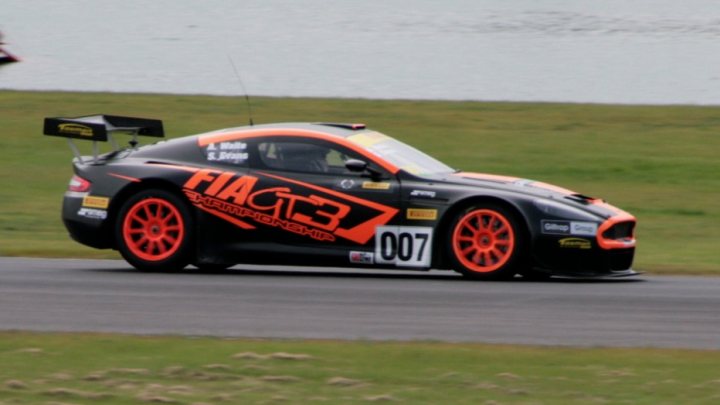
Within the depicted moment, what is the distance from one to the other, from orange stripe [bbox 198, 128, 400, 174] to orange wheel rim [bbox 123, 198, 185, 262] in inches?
25.8

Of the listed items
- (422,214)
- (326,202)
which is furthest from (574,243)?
(326,202)

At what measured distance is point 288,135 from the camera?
11281mm

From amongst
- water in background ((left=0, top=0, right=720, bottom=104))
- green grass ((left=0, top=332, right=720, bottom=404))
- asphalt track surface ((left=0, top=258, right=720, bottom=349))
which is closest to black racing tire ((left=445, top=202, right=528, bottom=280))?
asphalt track surface ((left=0, top=258, right=720, bottom=349))

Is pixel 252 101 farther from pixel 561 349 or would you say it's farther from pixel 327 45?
pixel 561 349

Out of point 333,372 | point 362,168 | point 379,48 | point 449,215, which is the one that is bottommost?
point 333,372

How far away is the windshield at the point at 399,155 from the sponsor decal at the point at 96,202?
2080mm

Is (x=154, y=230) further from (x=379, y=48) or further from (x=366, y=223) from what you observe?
(x=379, y=48)

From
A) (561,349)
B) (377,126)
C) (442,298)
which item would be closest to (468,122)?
(377,126)

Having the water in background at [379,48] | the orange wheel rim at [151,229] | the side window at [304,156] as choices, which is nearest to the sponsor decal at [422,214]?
the side window at [304,156]

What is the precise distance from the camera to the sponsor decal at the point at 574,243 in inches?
417

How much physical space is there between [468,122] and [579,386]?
1754 centimetres

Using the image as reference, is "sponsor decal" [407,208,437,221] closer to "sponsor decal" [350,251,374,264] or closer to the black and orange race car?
the black and orange race car

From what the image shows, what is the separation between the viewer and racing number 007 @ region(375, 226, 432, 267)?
1077 centimetres

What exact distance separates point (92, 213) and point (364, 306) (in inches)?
123
